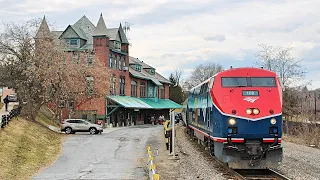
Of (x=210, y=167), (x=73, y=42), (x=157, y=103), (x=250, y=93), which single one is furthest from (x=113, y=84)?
(x=250, y=93)

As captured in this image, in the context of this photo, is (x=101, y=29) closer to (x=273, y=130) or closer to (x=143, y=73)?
(x=143, y=73)

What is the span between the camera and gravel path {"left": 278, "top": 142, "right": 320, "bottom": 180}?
14.8 m

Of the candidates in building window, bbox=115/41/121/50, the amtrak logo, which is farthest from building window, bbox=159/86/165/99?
the amtrak logo

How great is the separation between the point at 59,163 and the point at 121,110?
118 ft

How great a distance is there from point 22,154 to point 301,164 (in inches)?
493

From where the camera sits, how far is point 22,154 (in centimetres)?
1912

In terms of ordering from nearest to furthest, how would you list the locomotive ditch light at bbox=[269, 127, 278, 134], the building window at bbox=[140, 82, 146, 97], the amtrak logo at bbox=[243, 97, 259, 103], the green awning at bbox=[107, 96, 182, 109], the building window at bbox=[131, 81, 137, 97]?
the locomotive ditch light at bbox=[269, 127, 278, 134], the amtrak logo at bbox=[243, 97, 259, 103], the green awning at bbox=[107, 96, 182, 109], the building window at bbox=[131, 81, 137, 97], the building window at bbox=[140, 82, 146, 97]

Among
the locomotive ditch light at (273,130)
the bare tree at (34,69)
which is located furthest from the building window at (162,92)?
the locomotive ditch light at (273,130)

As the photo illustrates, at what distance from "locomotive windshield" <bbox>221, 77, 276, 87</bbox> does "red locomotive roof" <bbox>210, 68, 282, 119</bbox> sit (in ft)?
0.30

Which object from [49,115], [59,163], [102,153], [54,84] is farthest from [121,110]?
[59,163]

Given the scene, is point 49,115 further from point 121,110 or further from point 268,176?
point 268,176

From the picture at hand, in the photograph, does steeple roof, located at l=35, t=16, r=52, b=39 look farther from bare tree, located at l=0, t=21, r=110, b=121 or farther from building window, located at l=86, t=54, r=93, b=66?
building window, located at l=86, t=54, r=93, b=66

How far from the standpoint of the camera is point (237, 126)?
14.8m

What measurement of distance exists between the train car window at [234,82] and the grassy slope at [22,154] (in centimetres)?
787
